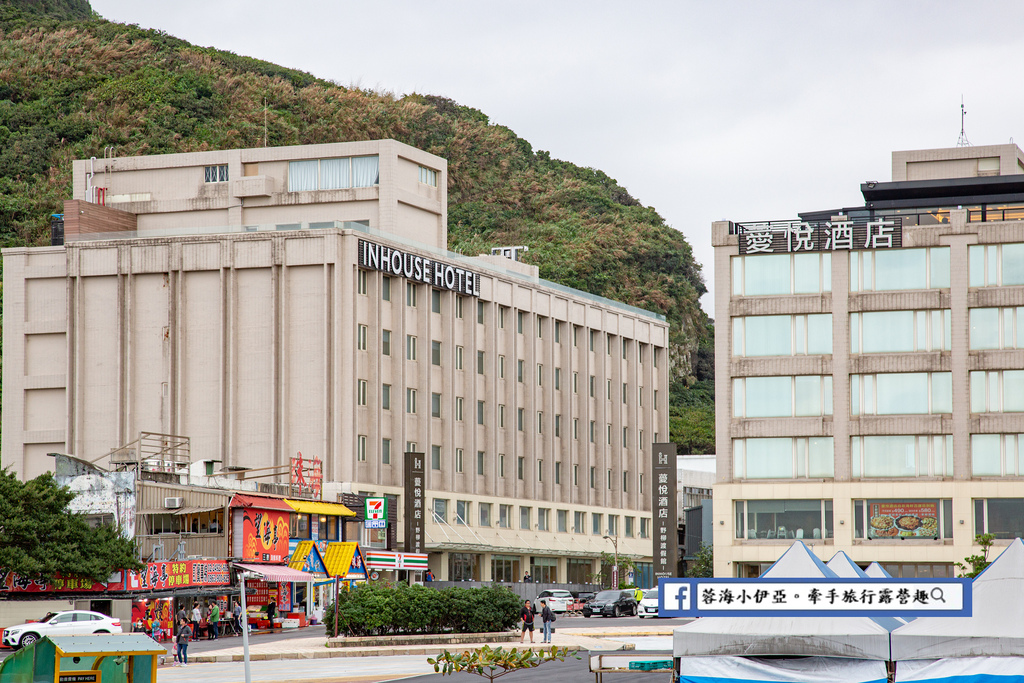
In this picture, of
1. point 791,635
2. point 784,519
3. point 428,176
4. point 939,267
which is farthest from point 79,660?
point 428,176

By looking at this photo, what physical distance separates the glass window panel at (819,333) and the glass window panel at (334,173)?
103 ft

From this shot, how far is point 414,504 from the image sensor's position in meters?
80.4

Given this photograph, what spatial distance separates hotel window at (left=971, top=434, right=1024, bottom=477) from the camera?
67312 millimetres

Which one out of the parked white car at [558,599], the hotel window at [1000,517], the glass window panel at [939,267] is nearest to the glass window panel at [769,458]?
the hotel window at [1000,517]

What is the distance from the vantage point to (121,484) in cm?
6238

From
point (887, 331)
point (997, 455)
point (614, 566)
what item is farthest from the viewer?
point (614, 566)

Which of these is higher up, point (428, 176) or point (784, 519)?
point (428, 176)

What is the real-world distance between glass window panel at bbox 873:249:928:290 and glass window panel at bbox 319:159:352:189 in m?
33.3

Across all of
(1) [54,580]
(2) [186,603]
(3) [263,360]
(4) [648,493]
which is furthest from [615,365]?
(1) [54,580]

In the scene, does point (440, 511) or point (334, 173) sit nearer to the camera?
point (440, 511)

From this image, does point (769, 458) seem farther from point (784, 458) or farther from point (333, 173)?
point (333, 173)

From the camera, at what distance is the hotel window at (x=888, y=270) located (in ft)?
225

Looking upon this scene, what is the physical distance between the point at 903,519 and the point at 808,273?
1193 cm

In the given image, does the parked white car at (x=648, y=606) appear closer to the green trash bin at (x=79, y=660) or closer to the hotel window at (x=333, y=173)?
the hotel window at (x=333, y=173)
